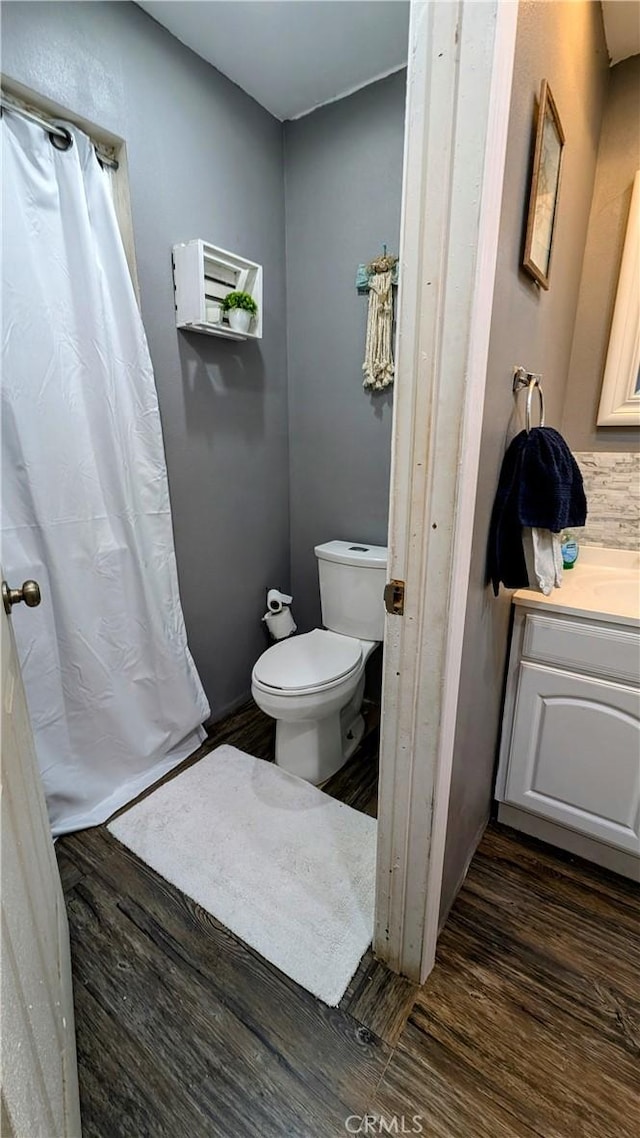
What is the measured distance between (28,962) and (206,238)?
6.54 ft

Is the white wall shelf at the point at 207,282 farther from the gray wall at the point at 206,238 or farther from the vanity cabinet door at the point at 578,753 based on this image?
the vanity cabinet door at the point at 578,753

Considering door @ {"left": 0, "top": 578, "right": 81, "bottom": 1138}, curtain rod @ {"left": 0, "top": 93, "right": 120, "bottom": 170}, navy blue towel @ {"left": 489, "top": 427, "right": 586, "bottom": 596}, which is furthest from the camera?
curtain rod @ {"left": 0, "top": 93, "right": 120, "bottom": 170}

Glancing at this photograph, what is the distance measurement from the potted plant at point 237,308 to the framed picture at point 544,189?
103cm

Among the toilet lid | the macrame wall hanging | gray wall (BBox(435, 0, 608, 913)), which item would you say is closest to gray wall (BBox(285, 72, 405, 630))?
the macrame wall hanging

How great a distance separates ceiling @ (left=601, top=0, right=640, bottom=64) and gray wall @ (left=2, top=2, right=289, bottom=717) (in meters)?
1.14

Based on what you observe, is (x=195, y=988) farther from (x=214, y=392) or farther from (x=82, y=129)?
(x=82, y=129)

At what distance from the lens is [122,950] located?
1223 mm

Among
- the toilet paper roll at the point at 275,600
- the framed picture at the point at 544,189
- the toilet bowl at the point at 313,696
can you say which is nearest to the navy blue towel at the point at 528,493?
the framed picture at the point at 544,189

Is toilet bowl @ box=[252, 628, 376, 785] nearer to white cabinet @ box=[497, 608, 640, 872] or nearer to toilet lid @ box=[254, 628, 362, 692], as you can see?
toilet lid @ box=[254, 628, 362, 692]

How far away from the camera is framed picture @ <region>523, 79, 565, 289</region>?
95 cm

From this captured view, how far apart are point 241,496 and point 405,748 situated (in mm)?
1363

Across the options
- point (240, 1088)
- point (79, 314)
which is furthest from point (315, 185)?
point (240, 1088)

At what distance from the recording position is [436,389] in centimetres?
80

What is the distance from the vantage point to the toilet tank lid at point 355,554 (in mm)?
1886
